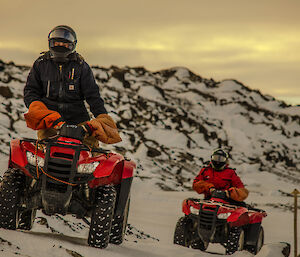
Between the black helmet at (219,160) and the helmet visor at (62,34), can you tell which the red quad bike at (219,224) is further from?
the helmet visor at (62,34)

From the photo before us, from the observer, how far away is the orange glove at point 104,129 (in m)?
5.82

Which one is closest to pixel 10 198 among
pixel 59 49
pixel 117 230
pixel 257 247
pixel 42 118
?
pixel 42 118

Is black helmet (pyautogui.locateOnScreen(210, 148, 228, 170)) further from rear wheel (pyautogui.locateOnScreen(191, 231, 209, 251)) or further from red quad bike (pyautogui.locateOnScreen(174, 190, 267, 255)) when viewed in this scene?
rear wheel (pyautogui.locateOnScreen(191, 231, 209, 251))

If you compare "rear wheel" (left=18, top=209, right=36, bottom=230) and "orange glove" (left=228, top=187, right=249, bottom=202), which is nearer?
"rear wheel" (left=18, top=209, right=36, bottom=230)

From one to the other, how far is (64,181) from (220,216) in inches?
189

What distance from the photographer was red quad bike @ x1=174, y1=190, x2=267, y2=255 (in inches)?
377

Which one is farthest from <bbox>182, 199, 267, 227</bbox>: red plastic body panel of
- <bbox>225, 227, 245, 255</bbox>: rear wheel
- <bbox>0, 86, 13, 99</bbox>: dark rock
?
<bbox>0, 86, 13, 99</bbox>: dark rock

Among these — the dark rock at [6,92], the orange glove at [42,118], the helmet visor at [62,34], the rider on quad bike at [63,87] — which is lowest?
the orange glove at [42,118]

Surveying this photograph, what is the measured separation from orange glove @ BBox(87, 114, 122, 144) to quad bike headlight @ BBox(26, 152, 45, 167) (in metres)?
0.66

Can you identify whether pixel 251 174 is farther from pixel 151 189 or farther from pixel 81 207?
pixel 81 207

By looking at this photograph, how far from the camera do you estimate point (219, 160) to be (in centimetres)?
1054

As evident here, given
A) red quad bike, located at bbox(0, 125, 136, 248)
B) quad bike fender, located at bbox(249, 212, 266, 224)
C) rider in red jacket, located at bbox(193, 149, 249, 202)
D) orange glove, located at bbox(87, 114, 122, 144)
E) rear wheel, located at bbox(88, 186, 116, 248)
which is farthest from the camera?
rider in red jacket, located at bbox(193, 149, 249, 202)

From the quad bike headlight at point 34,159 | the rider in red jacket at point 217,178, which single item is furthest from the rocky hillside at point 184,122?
the quad bike headlight at point 34,159

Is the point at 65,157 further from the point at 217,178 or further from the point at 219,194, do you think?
the point at 217,178
